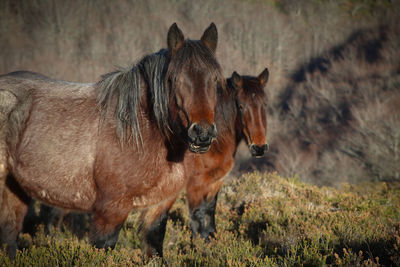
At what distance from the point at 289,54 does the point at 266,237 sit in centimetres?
1261

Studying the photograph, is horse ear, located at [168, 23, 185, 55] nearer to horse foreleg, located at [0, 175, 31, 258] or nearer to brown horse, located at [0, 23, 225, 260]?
brown horse, located at [0, 23, 225, 260]

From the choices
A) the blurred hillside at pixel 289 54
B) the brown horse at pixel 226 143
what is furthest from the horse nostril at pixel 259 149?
the blurred hillside at pixel 289 54

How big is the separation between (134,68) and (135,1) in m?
15.0

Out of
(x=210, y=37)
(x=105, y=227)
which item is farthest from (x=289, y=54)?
(x=105, y=227)

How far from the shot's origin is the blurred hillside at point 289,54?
10156 millimetres

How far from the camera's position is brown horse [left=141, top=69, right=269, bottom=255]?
13.4 feet

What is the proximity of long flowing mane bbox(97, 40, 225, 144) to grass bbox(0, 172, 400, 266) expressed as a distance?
1162 mm

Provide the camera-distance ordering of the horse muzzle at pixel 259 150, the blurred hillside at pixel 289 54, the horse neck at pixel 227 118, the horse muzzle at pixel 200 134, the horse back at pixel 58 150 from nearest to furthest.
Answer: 1. the horse muzzle at pixel 200 134
2. the horse back at pixel 58 150
3. the horse muzzle at pixel 259 150
4. the horse neck at pixel 227 118
5. the blurred hillside at pixel 289 54

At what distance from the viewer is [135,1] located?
597 inches

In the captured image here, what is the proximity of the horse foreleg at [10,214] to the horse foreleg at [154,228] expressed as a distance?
4.75 ft

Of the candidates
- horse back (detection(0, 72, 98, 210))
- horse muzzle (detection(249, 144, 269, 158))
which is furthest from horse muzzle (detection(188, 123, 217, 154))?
horse muzzle (detection(249, 144, 269, 158))

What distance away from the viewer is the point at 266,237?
3.54m

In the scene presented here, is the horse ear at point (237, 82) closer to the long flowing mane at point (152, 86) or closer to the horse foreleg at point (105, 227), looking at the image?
the long flowing mane at point (152, 86)

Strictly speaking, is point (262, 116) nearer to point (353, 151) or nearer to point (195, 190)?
point (195, 190)
